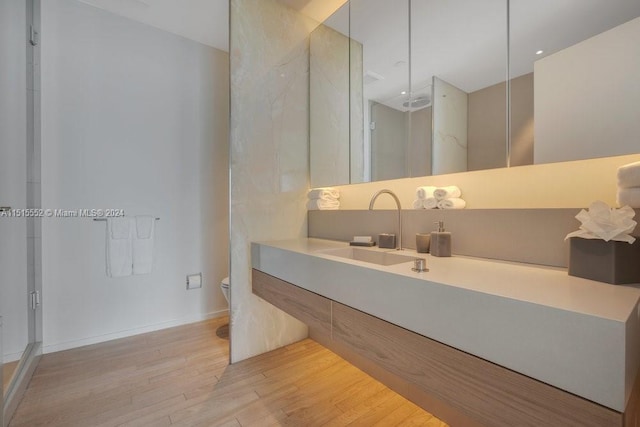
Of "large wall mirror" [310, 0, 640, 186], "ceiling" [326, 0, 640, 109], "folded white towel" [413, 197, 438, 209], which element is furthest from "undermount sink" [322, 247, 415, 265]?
"ceiling" [326, 0, 640, 109]

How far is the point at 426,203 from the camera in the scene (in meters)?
1.43

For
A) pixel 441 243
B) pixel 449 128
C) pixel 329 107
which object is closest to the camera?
pixel 441 243

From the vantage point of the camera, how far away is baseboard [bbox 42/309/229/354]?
1980 millimetres

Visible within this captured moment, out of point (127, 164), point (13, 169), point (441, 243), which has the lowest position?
point (441, 243)

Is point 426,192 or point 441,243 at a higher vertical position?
point 426,192

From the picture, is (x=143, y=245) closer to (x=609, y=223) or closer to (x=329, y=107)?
(x=329, y=107)

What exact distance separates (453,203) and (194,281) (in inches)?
90.2

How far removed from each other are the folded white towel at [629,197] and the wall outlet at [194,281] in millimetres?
→ 2771

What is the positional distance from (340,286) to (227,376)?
1143mm

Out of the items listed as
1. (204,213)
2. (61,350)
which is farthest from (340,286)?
(61,350)

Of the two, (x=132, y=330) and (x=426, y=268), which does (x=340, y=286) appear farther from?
(x=132, y=330)

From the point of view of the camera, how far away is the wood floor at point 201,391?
1.35 metres

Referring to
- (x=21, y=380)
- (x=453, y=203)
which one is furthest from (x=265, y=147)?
(x=21, y=380)

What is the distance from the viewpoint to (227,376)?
1700 mm
